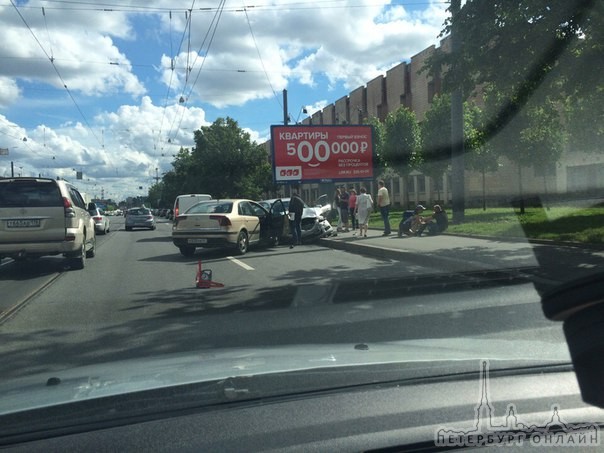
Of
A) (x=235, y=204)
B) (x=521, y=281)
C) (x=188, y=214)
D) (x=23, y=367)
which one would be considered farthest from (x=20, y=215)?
(x=521, y=281)

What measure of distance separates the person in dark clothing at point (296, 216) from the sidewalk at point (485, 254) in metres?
1.75

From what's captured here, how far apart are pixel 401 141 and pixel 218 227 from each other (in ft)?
84.9

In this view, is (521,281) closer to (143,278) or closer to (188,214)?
(143,278)

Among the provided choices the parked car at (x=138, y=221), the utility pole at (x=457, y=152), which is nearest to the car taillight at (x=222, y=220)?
the utility pole at (x=457, y=152)

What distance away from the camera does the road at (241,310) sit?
19.3 ft

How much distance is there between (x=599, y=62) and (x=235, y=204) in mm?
9595

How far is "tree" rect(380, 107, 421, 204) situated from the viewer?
126ft

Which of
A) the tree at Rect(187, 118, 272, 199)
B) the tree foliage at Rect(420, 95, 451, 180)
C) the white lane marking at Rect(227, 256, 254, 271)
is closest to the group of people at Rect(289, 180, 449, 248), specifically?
the white lane marking at Rect(227, 256, 254, 271)

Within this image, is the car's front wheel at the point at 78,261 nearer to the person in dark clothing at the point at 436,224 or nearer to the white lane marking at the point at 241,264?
the white lane marking at the point at 241,264

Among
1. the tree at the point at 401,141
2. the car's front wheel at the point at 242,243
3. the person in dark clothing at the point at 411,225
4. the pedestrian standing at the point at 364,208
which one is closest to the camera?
the car's front wheel at the point at 242,243

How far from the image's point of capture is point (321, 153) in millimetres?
22672

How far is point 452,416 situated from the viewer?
2213 mm

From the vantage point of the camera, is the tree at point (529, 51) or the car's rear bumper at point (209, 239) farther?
the car's rear bumper at point (209, 239)

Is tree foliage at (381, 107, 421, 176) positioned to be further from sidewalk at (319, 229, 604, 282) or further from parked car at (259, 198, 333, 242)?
sidewalk at (319, 229, 604, 282)
